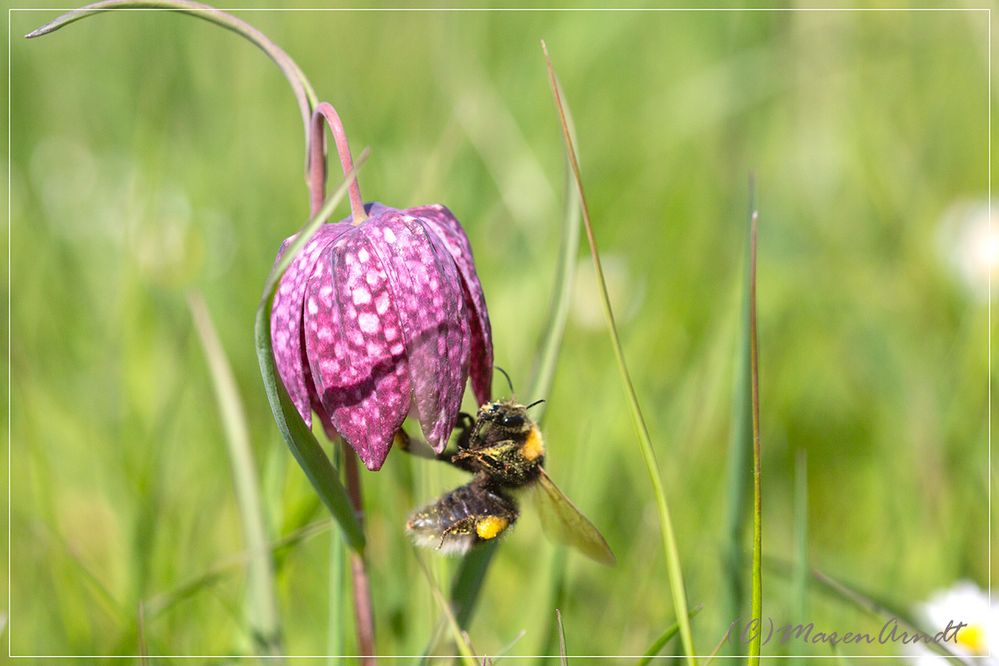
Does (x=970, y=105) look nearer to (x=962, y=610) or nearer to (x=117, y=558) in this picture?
(x=962, y=610)

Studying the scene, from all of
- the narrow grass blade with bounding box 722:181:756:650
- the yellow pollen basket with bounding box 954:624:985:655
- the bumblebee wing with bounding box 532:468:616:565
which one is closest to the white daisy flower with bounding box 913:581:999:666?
the yellow pollen basket with bounding box 954:624:985:655

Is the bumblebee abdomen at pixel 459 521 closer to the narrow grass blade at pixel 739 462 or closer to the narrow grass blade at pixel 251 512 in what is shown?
the narrow grass blade at pixel 251 512

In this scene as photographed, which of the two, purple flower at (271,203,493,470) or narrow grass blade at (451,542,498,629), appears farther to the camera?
narrow grass blade at (451,542,498,629)

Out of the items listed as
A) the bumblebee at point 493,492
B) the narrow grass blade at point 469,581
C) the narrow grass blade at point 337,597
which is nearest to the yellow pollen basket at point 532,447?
the bumblebee at point 493,492

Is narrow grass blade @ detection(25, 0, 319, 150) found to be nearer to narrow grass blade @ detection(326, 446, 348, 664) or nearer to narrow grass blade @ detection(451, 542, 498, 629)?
narrow grass blade @ detection(326, 446, 348, 664)

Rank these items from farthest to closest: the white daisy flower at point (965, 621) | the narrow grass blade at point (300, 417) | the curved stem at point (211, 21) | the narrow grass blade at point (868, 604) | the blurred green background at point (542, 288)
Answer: the blurred green background at point (542, 288) < the white daisy flower at point (965, 621) < the narrow grass blade at point (868, 604) < the curved stem at point (211, 21) < the narrow grass blade at point (300, 417)

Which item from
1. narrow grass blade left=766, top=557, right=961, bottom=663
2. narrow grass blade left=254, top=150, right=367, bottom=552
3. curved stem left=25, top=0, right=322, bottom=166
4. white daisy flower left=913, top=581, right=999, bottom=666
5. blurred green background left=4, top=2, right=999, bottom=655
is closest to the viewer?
narrow grass blade left=254, top=150, right=367, bottom=552

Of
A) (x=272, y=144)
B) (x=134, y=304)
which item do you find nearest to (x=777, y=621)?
(x=134, y=304)
